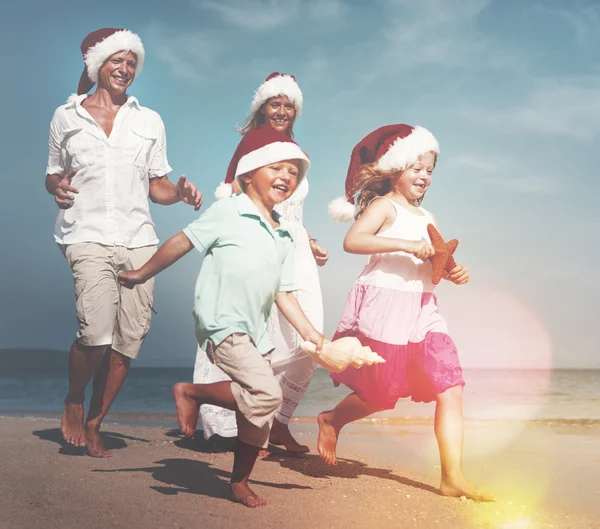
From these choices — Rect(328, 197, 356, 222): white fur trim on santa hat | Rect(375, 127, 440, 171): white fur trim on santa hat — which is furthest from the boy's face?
Rect(328, 197, 356, 222): white fur trim on santa hat

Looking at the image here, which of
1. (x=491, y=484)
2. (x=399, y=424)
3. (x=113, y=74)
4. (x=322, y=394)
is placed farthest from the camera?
(x=322, y=394)

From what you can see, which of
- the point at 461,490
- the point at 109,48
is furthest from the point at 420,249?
the point at 109,48

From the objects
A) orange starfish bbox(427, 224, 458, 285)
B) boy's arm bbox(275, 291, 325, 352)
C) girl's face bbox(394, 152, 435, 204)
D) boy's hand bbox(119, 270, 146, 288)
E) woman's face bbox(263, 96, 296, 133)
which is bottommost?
boy's arm bbox(275, 291, 325, 352)

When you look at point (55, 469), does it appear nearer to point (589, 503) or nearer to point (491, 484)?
point (491, 484)

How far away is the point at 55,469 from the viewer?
3.91 meters

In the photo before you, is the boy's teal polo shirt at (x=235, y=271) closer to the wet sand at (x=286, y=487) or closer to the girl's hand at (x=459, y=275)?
the wet sand at (x=286, y=487)

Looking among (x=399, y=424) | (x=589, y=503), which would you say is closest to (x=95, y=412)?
(x=589, y=503)

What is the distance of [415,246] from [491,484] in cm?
161

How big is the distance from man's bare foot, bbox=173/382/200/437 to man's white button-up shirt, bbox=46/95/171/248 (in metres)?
1.63

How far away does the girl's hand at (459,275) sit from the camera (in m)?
4.03

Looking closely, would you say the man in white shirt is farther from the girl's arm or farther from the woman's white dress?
the girl's arm

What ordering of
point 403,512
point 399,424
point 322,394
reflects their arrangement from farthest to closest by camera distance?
point 322,394
point 399,424
point 403,512

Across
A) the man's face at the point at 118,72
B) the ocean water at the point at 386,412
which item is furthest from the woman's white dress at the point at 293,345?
the ocean water at the point at 386,412

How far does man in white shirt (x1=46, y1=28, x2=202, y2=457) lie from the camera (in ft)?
14.6
